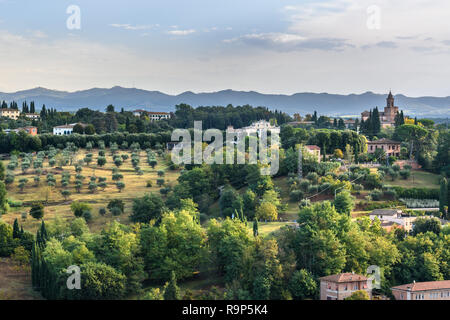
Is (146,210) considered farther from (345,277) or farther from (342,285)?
(342,285)

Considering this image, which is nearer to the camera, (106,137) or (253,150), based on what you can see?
(253,150)

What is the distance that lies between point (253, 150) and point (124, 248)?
24215 mm

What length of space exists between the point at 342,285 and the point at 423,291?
13.3ft

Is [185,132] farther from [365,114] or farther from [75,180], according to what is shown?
[365,114]

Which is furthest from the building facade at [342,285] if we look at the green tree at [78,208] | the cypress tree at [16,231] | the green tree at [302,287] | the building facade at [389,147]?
the building facade at [389,147]

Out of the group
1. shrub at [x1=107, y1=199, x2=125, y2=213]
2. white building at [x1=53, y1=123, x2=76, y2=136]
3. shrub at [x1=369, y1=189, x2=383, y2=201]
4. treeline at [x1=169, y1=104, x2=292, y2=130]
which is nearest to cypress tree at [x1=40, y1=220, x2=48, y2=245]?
shrub at [x1=107, y1=199, x2=125, y2=213]

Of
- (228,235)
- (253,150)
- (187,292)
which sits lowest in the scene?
(187,292)

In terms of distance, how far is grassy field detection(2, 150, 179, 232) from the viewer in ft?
130

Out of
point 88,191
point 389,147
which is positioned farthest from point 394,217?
point 88,191

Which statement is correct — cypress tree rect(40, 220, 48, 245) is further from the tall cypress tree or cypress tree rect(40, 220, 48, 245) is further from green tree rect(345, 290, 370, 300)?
the tall cypress tree

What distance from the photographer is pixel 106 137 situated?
6694cm

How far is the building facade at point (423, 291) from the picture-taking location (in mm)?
26484

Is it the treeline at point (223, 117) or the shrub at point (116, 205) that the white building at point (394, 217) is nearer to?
the shrub at point (116, 205)
